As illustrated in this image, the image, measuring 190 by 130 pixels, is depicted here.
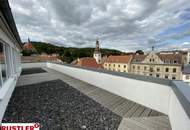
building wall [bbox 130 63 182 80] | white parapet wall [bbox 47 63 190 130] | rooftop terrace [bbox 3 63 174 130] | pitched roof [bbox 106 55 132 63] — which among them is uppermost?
pitched roof [bbox 106 55 132 63]

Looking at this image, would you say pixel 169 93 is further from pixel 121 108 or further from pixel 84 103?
pixel 84 103

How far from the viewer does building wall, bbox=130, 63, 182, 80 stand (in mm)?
24641

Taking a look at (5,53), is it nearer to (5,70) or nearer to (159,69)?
(5,70)

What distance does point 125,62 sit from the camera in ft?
105

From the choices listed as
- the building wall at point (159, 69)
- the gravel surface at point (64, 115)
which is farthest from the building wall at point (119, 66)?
the gravel surface at point (64, 115)

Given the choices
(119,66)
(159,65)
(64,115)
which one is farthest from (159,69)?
(64,115)

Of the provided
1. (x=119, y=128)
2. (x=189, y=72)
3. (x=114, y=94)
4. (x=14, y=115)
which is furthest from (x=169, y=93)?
(x=189, y=72)

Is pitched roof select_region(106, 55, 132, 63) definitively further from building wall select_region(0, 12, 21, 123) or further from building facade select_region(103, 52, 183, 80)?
building wall select_region(0, 12, 21, 123)

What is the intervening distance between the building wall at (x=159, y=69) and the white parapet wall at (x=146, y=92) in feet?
88.2

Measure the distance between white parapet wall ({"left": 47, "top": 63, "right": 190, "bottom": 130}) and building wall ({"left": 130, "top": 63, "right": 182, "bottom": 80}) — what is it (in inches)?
1058

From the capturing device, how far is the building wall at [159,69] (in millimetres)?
24641

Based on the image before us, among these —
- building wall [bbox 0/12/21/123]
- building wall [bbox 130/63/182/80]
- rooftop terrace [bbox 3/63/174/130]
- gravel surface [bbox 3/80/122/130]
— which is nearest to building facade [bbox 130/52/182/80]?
building wall [bbox 130/63/182/80]

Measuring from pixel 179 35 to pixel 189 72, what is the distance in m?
14.5

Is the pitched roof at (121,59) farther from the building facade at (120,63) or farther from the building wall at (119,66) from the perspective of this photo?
the building wall at (119,66)
